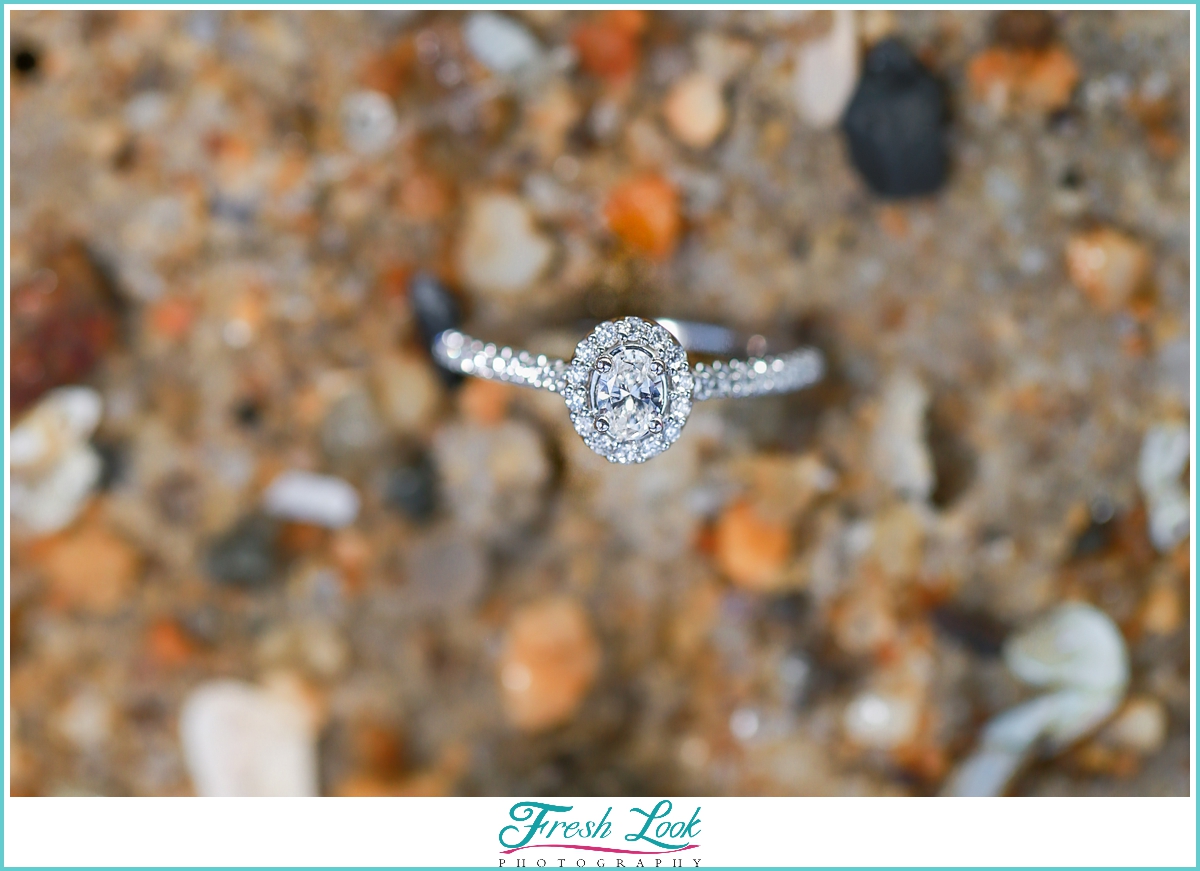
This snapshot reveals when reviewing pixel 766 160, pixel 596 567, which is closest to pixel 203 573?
pixel 596 567

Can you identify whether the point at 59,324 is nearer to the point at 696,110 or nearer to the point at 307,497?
the point at 307,497

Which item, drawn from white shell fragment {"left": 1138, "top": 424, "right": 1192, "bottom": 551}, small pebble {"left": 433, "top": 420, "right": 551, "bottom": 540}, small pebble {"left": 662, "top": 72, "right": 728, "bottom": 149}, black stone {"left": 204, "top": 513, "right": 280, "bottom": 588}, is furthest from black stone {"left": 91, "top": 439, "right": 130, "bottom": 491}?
white shell fragment {"left": 1138, "top": 424, "right": 1192, "bottom": 551}

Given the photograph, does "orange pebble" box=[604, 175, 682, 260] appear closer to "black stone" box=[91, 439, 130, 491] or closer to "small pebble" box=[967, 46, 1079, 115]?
"small pebble" box=[967, 46, 1079, 115]

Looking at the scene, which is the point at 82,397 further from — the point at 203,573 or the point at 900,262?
the point at 900,262

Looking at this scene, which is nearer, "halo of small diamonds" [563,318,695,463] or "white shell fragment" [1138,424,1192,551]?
"halo of small diamonds" [563,318,695,463]

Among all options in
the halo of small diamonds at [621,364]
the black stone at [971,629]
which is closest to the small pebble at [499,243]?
the halo of small diamonds at [621,364]

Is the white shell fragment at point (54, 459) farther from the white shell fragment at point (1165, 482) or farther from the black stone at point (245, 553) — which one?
the white shell fragment at point (1165, 482)
